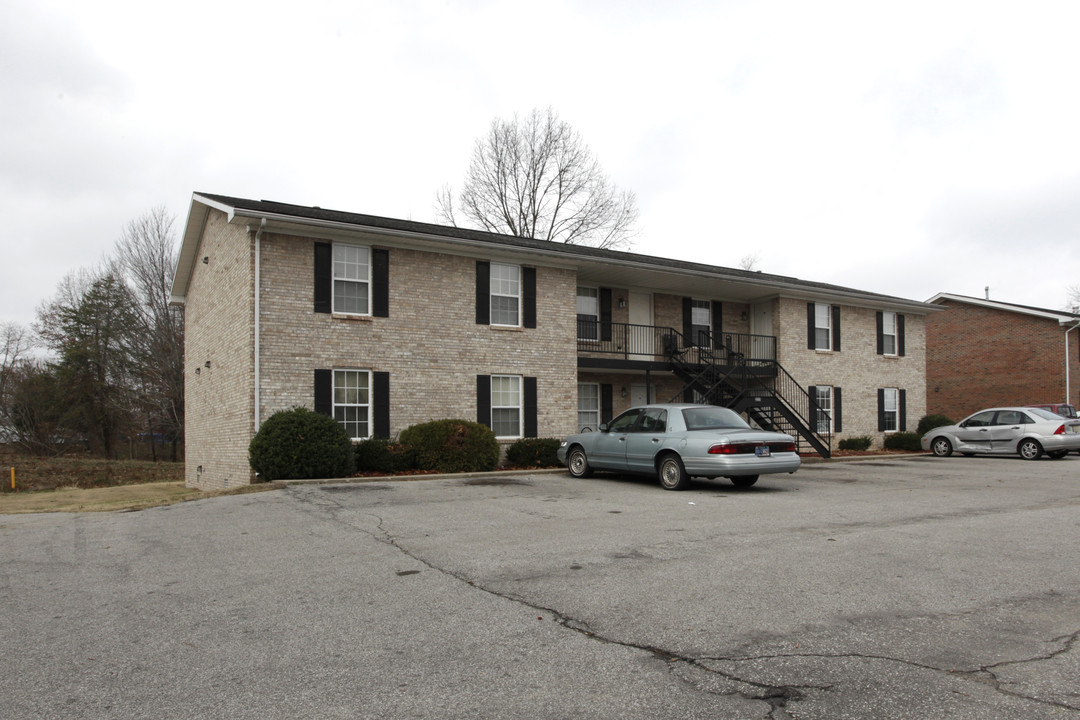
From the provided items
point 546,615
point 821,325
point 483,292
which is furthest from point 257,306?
point 821,325

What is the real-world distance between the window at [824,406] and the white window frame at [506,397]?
11.2m

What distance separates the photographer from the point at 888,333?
27.5m

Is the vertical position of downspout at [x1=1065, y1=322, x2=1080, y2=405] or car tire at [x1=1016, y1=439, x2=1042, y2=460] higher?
A: downspout at [x1=1065, y1=322, x2=1080, y2=405]

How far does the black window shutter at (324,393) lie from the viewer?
A: 638 inches

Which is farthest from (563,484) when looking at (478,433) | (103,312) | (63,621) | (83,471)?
(103,312)

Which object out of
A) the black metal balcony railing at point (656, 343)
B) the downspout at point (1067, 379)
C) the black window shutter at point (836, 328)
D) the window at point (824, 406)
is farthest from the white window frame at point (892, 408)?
the downspout at point (1067, 379)

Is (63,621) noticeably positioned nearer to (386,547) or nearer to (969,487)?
(386,547)

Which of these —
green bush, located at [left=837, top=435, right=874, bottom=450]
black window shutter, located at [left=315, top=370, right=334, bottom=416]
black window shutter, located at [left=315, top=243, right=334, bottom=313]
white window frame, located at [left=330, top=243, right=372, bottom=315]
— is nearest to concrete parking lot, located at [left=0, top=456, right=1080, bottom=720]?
black window shutter, located at [left=315, top=370, right=334, bottom=416]

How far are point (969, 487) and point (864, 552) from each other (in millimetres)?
7888

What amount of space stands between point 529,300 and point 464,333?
1.99 meters

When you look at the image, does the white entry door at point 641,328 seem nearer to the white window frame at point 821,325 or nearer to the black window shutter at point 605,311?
the black window shutter at point 605,311

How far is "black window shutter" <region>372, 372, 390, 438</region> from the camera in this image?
16.8 m

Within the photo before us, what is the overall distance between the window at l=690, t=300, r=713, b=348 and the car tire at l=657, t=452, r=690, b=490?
11.2 metres

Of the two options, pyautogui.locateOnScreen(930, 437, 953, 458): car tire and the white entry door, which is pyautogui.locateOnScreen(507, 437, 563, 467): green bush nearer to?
the white entry door
